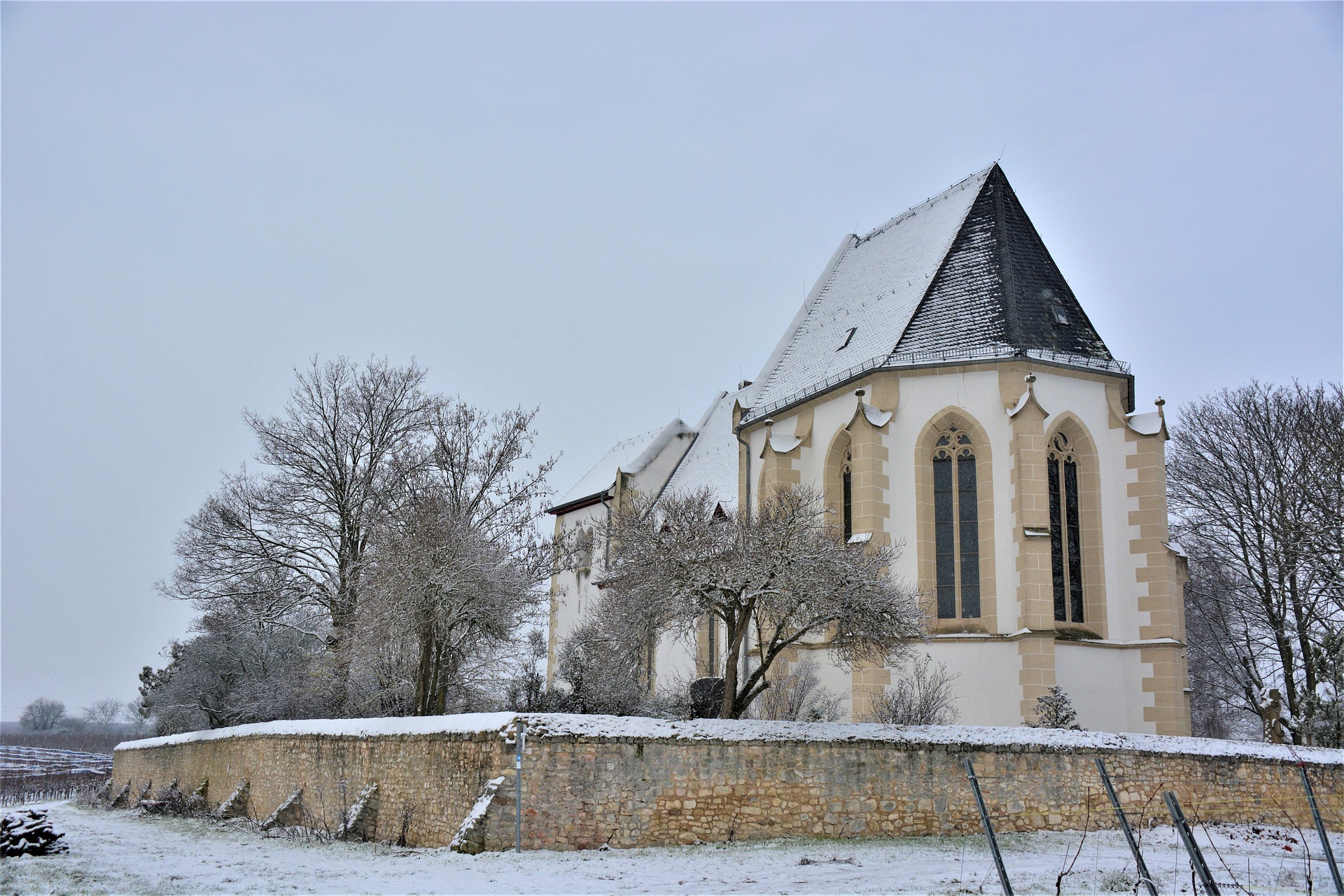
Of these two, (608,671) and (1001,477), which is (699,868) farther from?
(1001,477)

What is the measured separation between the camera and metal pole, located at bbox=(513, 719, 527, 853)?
44.1 ft

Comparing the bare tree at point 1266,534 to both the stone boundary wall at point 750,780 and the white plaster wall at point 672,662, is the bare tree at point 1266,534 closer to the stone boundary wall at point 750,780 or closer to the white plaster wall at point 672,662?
the stone boundary wall at point 750,780

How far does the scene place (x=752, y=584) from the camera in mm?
17094

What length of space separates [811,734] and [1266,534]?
1957 cm

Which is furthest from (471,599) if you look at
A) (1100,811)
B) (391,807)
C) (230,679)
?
(230,679)

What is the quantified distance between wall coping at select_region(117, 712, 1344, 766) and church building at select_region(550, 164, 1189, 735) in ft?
13.6

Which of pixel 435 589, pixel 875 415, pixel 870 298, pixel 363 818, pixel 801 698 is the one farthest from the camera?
pixel 870 298

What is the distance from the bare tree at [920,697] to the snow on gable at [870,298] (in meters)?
6.44

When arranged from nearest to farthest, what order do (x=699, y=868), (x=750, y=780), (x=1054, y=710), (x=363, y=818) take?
(x=699, y=868), (x=750, y=780), (x=363, y=818), (x=1054, y=710)

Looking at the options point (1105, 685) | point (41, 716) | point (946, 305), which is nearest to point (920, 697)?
point (1105, 685)

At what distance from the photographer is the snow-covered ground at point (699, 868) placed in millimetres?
11719

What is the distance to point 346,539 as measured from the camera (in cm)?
2870

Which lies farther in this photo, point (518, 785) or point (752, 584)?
point (752, 584)

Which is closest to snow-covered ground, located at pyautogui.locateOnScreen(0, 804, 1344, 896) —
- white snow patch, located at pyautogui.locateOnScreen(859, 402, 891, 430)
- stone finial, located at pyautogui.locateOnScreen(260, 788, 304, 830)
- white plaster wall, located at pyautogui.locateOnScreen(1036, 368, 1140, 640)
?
stone finial, located at pyautogui.locateOnScreen(260, 788, 304, 830)
